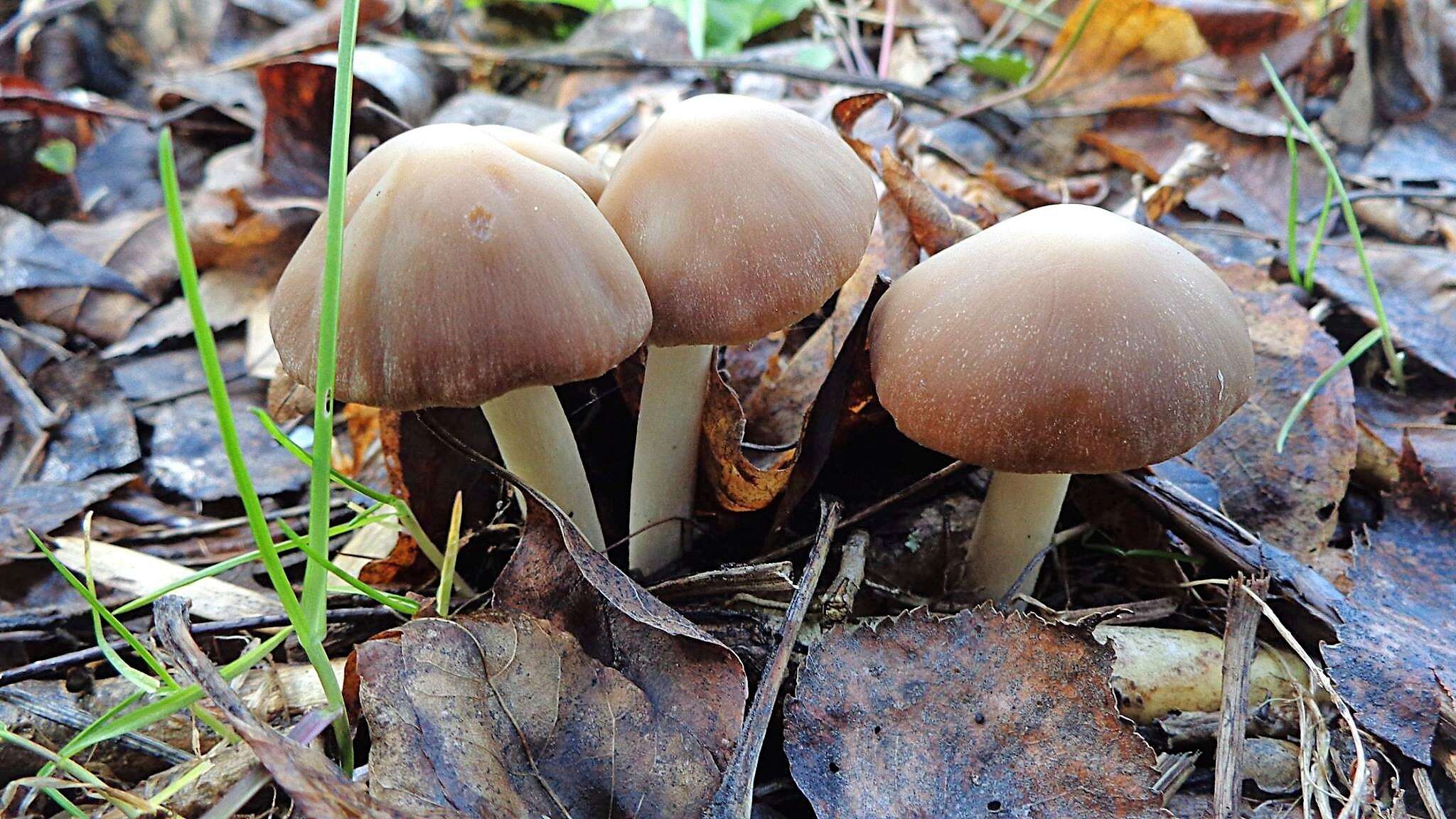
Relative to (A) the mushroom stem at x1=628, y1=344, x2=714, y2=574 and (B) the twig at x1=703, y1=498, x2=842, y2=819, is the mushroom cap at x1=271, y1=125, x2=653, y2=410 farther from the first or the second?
(B) the twig at x1=703, y1=498, x2=842, y2=819

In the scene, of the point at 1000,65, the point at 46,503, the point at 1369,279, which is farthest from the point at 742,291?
the point at 1000,65

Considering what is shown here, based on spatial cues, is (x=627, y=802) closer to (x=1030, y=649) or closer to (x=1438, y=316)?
(x=1030, y=649)

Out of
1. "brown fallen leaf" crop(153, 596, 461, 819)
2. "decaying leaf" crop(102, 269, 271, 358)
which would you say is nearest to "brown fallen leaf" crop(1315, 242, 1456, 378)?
"brown fallen leaf" crop(153, 596, 461, 819)

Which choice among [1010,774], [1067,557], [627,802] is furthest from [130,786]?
[1067,557]

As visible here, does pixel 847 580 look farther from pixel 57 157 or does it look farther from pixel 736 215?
pixel 57 157

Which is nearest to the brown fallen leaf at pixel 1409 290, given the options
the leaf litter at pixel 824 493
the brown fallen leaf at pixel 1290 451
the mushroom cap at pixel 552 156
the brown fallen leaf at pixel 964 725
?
the leaf litter at pixel 824 493

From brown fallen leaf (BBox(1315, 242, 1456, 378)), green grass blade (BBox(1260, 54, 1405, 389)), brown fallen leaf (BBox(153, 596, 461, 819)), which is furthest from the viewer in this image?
brown fallen leaf (BBox(1315, 242, 1456, 378))
